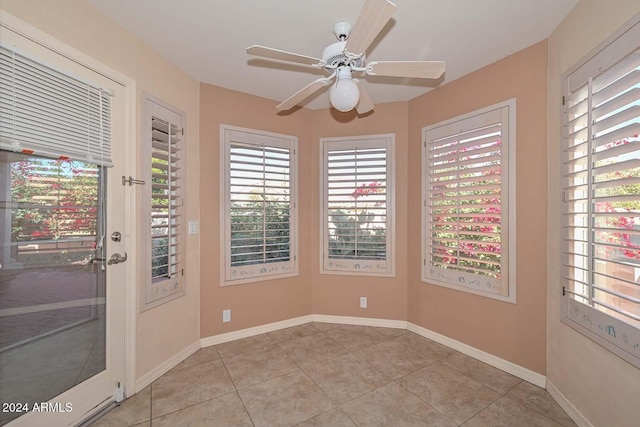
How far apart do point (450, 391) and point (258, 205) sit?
7.93 feet

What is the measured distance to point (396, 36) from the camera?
2.14 meters

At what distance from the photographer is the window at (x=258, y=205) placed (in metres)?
3.08

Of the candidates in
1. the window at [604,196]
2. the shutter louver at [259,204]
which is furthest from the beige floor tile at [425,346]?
the shutter louver at [259,204]

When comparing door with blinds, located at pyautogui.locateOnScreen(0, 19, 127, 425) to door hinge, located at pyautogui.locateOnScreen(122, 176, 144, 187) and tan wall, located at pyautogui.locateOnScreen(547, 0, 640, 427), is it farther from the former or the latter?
tan wall, located at pyautogui.locateOnScreen(547, 0, 640, 427)

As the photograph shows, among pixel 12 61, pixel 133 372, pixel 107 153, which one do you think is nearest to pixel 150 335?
pixel 133 372

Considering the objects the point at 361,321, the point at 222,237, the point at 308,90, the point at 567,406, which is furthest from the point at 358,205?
the point at 567,406

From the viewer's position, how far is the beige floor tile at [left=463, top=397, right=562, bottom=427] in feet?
6.11

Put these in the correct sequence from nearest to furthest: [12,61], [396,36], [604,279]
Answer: [12,61]
[604,279]
[396,36]

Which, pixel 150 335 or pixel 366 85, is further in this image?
pixel 366 85

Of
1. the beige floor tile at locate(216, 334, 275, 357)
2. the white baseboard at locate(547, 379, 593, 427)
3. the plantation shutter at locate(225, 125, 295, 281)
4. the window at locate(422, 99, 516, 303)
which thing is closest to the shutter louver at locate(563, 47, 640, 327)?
the window at locate(422, 99, 516, 303)

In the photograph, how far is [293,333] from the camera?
3270 mm

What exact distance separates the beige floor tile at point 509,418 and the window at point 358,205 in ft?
5.25

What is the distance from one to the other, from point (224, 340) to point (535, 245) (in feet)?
9.76

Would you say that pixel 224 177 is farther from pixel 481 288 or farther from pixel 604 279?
pixel 604 279
